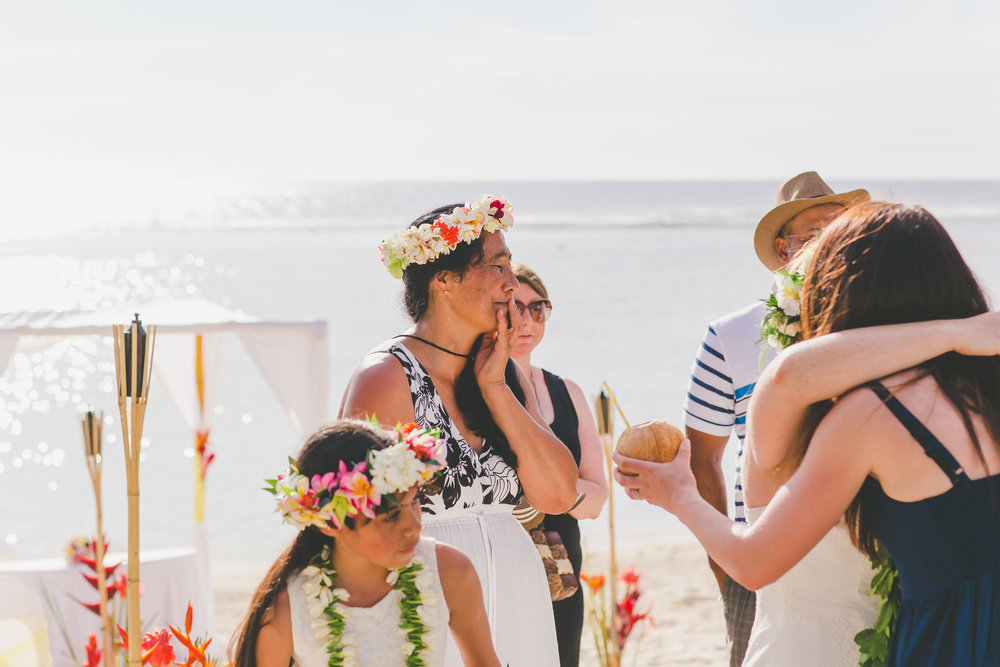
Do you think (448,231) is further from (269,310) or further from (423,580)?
(269,310)

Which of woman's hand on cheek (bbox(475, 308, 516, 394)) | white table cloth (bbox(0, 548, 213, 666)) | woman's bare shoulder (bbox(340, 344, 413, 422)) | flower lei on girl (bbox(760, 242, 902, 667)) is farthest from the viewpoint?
white table cloth (bbox(0, 548, 213, 666))

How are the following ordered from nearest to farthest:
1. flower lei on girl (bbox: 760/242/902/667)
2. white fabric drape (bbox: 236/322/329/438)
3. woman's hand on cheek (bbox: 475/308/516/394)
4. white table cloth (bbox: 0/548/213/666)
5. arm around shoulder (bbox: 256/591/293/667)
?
flower lei on girl (bbox: 760/242/902/667)
arm around shoulder (bbox: 256/591/293/667)
woman's hand on cheek (bbox: 475/308/516/394)
white table cloth (bbox: 0/548/213/666)
white fabric drape (bbox: 236/322/329/438)

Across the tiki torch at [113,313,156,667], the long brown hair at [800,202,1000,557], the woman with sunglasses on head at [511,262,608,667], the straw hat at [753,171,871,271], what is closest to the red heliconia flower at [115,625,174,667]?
the tiki torch at [113,313,156,667]

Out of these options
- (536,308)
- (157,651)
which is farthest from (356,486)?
(536,308)

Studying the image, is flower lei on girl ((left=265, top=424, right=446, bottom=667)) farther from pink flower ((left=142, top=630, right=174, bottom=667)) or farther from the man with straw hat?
the man with straw hat

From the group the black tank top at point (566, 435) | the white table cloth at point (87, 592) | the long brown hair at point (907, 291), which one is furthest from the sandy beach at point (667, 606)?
the long brown hair at point (907, 291)

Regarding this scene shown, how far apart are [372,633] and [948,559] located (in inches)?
46.4

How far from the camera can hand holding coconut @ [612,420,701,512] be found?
6.99 feet

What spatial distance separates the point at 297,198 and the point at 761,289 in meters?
76.0

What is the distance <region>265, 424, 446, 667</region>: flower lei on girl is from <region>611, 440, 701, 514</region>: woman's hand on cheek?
0.40 metres

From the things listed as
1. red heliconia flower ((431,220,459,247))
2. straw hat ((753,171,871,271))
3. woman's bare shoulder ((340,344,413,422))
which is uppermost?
straw hat ((753,171,871,271))

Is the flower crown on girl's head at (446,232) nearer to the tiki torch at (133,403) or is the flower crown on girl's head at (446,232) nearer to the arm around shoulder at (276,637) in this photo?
the tiki torch at (133,403)

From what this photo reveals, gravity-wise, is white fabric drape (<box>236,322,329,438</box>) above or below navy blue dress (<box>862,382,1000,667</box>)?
above

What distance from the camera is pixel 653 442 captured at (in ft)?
7.18
